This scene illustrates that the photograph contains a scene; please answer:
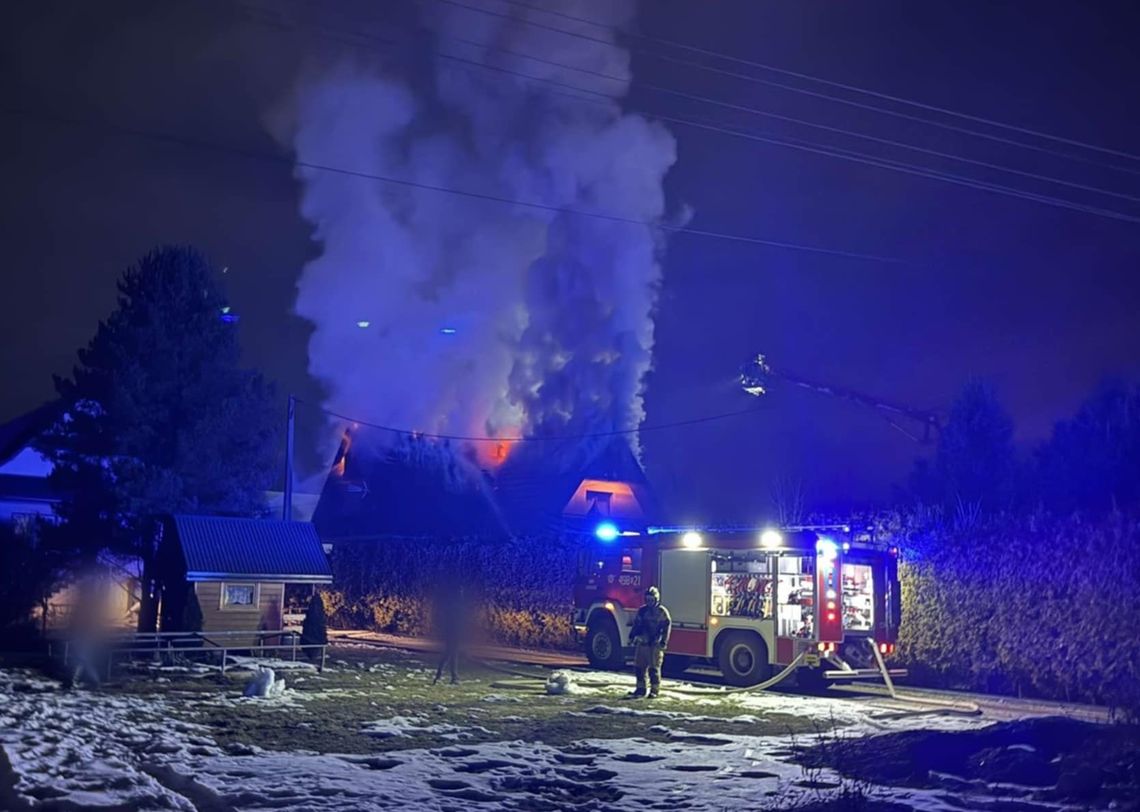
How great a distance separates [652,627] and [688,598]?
12.6ft

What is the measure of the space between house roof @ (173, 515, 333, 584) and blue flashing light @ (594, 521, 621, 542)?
28.7ft

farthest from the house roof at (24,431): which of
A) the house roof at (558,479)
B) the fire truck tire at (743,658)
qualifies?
the fire truck tire at (743,658)

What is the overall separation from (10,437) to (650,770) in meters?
46.4

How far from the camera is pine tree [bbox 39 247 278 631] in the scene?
3303cm

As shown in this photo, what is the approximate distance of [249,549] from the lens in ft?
93.9

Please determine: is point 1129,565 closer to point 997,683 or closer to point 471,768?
point 997,683

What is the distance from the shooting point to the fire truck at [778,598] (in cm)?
1964

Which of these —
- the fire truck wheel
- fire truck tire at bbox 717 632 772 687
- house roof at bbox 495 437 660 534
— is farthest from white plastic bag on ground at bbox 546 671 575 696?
house roof at bbox 495 437 660 534

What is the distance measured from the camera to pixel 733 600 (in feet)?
70.1

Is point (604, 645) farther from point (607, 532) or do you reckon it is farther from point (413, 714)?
point (413, 714)

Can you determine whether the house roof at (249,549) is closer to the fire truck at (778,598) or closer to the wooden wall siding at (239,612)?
the wooden wall siding at (239,612)

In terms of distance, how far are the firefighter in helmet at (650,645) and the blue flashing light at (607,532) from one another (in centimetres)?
583

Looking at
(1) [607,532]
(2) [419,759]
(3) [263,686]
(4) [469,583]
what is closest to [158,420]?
(4) [469,583]

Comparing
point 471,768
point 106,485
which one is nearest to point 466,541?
point 106,485
